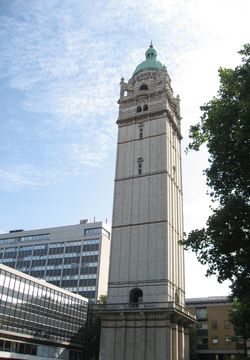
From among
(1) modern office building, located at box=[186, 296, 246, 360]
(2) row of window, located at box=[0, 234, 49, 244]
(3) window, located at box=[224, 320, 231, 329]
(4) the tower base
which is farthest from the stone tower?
(2) row of window, located at box=[0, 234, 49, 244]

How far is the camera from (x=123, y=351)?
1887 inches

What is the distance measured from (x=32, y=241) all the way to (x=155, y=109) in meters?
57.1

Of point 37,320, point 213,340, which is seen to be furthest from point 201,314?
point 37,320

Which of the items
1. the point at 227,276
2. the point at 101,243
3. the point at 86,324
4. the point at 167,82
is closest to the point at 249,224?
the point at 227,276

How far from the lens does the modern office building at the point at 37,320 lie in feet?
188

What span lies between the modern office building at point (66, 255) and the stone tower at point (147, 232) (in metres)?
39.0

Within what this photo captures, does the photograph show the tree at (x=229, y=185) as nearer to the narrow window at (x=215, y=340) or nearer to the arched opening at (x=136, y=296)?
the arched opening at (x=136, y=296)

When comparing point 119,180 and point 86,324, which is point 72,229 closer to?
point 86,324

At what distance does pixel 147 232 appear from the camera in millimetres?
53938

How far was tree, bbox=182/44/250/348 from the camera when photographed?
26.6 meters

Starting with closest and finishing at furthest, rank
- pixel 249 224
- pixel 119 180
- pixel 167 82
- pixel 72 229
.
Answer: pixel 249 224
pixel 119 180
pixel 167 82
pixel 72 229

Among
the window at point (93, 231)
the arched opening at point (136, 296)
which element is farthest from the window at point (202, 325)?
the arched opening at point (136, 296)

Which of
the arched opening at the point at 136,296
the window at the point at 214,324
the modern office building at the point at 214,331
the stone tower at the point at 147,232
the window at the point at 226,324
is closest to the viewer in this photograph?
the stone tower at the point at 147,232

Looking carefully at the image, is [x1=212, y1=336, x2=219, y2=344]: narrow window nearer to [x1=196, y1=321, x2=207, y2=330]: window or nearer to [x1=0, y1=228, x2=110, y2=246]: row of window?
[x1=196, y1=321, x2=207, y2=330]: window
